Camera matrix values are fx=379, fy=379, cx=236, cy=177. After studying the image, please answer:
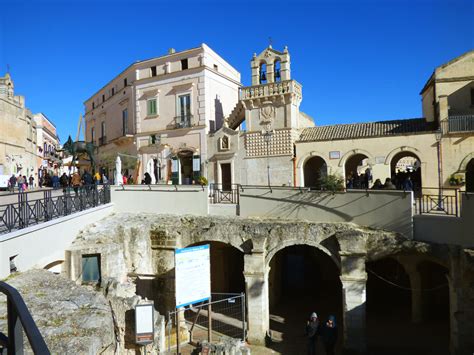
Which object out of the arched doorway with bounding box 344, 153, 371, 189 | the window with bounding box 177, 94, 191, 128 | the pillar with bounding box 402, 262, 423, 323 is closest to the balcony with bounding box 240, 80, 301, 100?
the window with bounding box 177, 94, 191, 128

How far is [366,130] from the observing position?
19922 mm

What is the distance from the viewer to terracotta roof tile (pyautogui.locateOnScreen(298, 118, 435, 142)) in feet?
62.2

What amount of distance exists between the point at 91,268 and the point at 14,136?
24.4 m

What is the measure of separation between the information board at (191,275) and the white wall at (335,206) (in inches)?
173

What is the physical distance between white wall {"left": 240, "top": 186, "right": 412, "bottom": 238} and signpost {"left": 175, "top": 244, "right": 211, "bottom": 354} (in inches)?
173

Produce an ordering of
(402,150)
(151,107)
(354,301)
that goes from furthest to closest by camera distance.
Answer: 1. (151,107)
2. (402,150)
3. (354,301)

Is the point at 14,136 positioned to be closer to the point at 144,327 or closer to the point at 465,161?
the point at 144,327

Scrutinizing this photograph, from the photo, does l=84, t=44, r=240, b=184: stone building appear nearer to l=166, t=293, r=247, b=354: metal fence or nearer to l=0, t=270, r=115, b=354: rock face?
l=166, t=293, r=247, b=354: metal fence

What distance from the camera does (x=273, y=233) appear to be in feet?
46.4

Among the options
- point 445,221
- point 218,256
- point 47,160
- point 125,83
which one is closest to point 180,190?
point 218,256

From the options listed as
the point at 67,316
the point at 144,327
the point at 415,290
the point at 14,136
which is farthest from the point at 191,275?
the point at 14,136

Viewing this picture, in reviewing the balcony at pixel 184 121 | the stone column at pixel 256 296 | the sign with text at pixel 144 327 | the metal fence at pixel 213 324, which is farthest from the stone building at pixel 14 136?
the sign with text at pixel 144 327

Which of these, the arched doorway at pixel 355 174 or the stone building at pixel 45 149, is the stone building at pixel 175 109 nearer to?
the arched doorway at pixel 355 174

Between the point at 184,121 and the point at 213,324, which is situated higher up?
the point at 184,121
